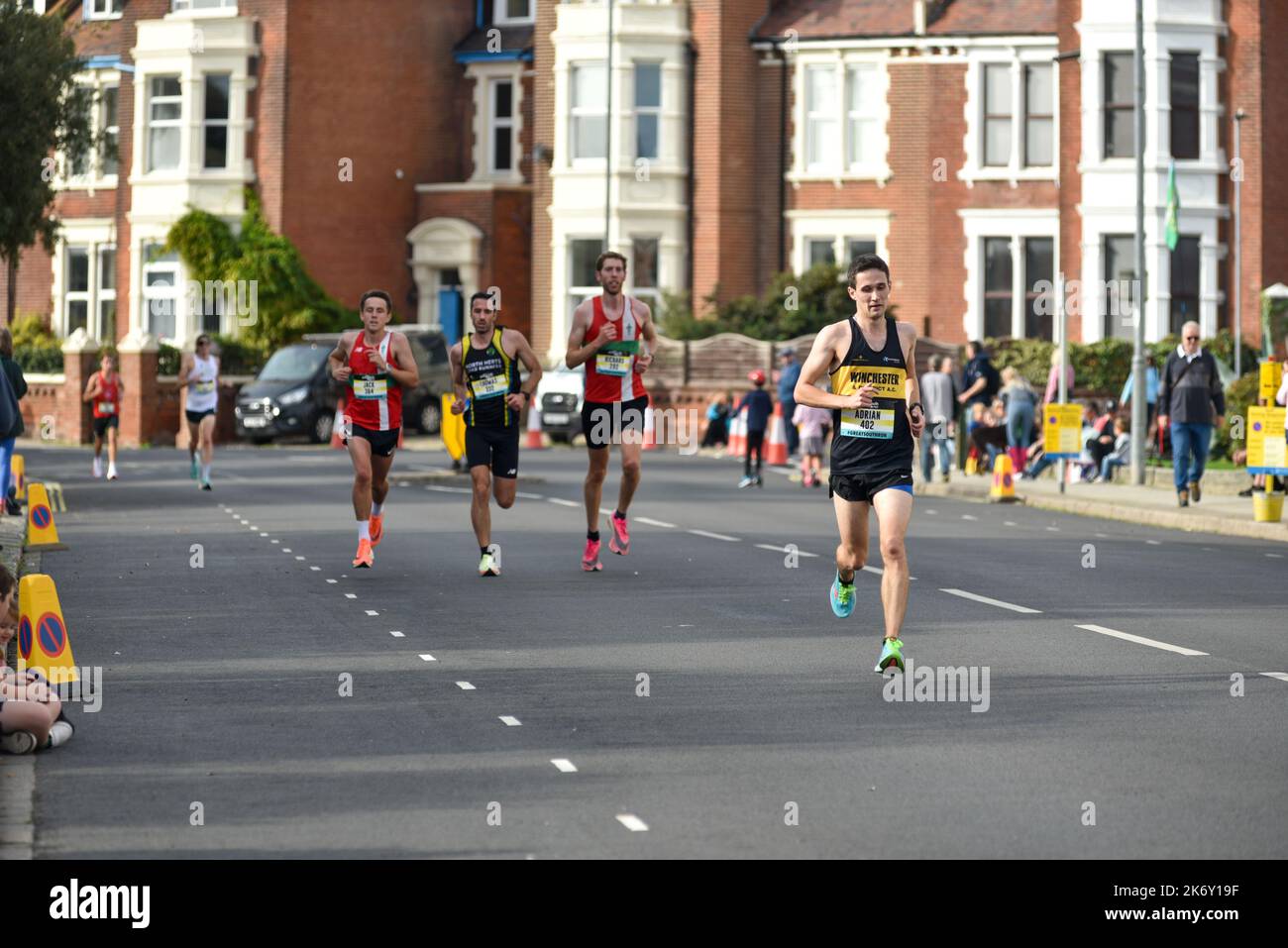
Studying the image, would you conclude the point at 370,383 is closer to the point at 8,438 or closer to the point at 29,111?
the point at 8,438

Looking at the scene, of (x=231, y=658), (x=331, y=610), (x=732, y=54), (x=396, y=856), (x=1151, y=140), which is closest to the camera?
(x=396, y=856)

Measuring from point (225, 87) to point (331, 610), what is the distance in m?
37.8

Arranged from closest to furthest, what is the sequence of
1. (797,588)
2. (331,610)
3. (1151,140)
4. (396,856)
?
1. (396,856)
2. (331,610)
3. (797,588)
4. (1151,140)

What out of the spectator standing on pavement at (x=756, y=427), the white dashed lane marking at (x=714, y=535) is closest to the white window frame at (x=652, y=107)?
the spectator standing on pavement at (x=756, y=427)

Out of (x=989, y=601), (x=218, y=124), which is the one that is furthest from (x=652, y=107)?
(x=989, y=601)

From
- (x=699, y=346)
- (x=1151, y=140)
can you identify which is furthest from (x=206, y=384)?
(x=1151, y=140)

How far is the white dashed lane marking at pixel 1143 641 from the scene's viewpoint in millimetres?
12312

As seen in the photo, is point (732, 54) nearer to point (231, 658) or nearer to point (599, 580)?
point (599, 580)

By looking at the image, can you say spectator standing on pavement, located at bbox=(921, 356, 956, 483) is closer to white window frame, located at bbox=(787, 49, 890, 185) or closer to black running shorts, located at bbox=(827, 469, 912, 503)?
white window frame, located at bbox=(787, 49, 890, 185)

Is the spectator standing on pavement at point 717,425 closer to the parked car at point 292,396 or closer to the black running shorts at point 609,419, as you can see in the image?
the parked car at point 292,396

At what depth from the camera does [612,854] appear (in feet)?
23.5

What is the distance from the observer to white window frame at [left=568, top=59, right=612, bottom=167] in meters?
49.0

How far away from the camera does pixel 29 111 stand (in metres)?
26.5

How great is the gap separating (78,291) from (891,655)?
156 ft
